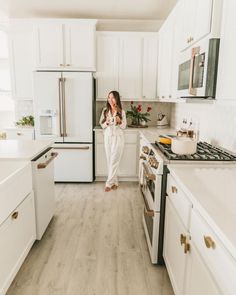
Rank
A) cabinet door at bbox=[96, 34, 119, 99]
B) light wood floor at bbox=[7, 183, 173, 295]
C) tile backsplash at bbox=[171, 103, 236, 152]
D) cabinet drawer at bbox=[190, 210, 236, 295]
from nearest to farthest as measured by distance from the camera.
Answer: cabinet drawer at bbox=[190, 210, 236, 295] → light wood floor at bbox=[7, 183, 173, 295] → tile backsplash at bbox=[171, 103, 236, 152] → cabinet door at bbox=[96, 34, 119, 99]

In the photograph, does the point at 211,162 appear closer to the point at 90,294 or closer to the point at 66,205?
the point at 90,294

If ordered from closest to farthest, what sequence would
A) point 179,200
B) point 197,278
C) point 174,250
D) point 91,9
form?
point 197,278 < point 179,200 < point 174,250 < point 91,9

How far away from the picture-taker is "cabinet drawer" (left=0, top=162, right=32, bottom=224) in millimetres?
1530

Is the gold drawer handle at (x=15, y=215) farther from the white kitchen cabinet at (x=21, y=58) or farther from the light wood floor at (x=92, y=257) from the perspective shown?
the white kitchen cabinet at (x=21, y=58)

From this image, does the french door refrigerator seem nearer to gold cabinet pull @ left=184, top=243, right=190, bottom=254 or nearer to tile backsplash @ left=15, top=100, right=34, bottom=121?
tile backsplash @ left=15, top=100, right=34, bottom=121

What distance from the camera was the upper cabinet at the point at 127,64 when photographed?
3.93 meters

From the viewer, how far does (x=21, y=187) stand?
6.04 feet

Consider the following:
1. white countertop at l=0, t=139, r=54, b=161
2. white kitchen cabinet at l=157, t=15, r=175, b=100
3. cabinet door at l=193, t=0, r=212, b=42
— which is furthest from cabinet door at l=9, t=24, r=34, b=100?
cabinet door at l=193, t=0, r=212, b=42

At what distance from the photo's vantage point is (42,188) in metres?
2.36

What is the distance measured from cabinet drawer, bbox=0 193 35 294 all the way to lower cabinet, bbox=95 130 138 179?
1.97 m

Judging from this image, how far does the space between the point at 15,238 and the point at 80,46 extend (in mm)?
2952

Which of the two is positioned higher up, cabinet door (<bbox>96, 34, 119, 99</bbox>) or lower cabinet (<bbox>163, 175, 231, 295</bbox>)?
cabinet door (<bbox>96, 34, 119, 99</bbox>)

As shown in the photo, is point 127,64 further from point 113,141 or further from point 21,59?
point 21,59

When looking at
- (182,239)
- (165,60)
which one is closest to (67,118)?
(165,60)
